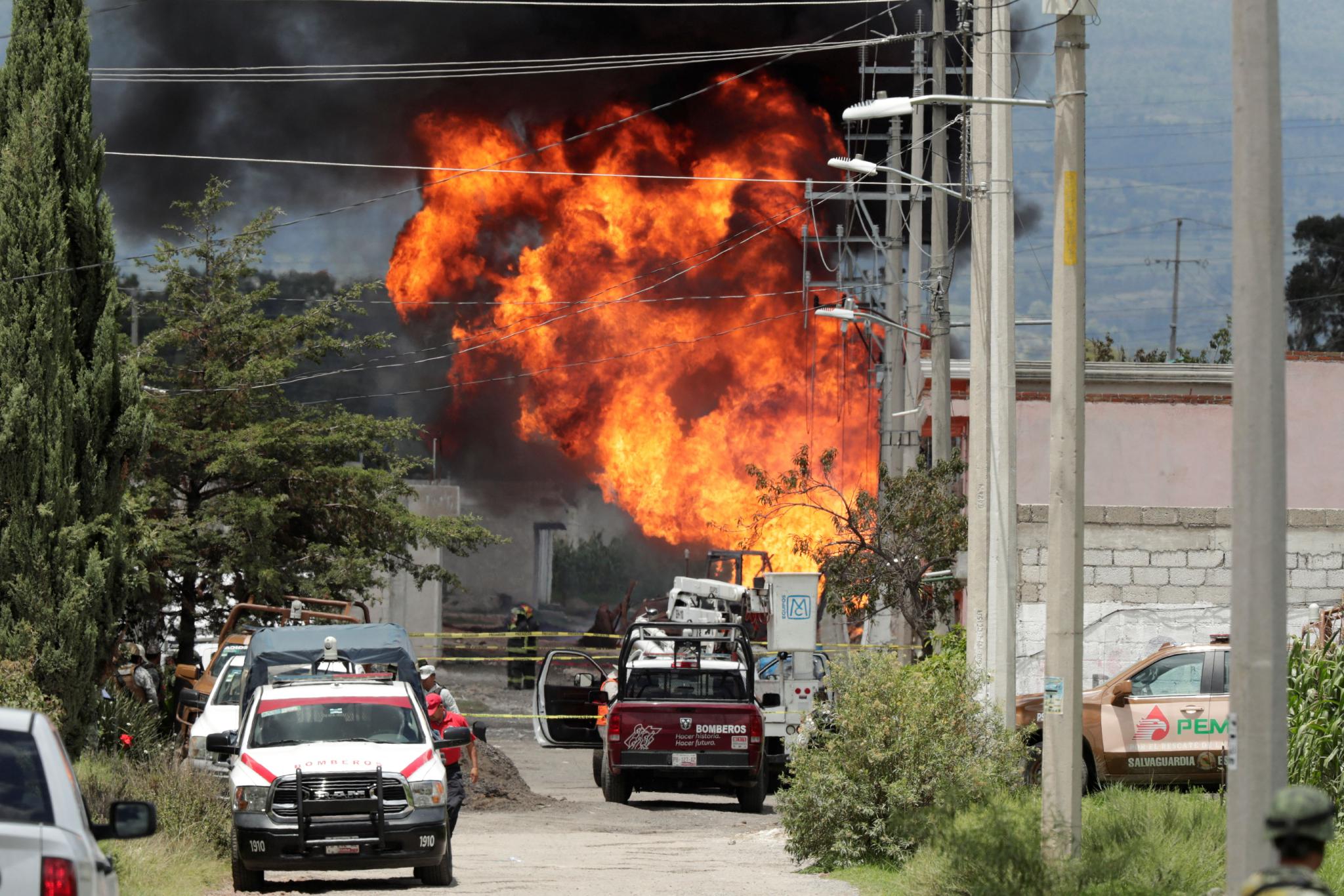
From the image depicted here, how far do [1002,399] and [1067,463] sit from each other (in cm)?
473

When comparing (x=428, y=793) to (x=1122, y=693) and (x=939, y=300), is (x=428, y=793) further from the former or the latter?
(x=939, y=300)

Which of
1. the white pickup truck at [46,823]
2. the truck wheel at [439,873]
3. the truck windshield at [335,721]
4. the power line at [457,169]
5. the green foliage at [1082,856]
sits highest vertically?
the power line at [457,169]

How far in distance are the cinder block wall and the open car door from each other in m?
6.65

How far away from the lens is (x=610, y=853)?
674 inches

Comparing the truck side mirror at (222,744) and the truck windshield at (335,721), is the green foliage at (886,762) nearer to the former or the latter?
the truck windshield at (335,721)

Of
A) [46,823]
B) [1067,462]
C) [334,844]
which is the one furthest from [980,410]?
[46,823]

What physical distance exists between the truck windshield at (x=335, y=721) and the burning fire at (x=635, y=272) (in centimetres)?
4315

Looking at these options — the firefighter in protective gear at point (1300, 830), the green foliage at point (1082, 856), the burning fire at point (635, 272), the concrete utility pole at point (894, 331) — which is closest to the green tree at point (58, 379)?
the green foliage at point (1082, 856)

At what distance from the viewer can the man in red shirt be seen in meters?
16.0

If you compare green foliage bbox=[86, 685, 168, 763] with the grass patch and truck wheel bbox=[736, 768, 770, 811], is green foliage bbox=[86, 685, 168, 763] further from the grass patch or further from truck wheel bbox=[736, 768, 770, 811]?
truck wheel bbox=[736, 768, 770, 811]

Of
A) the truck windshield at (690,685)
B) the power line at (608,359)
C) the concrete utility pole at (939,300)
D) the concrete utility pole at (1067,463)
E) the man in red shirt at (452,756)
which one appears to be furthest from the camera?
the power line at (608,359)

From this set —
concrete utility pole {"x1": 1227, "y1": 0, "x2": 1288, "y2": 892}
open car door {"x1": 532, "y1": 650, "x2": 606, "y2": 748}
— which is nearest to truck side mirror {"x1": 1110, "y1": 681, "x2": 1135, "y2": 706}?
open car door {"x1": 532, "y1": 650, "x2": 606, "y2": 748}

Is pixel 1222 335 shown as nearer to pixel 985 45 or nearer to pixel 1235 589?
pixel 985 45

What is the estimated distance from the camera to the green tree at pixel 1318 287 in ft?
270
